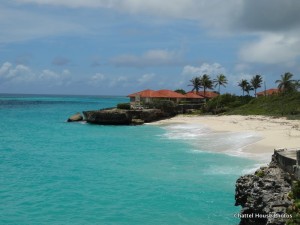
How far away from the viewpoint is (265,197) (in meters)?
11.5

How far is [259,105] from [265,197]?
5576cm

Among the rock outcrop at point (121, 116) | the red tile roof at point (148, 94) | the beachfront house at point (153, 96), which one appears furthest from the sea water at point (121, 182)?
the red tile roof at point (148, 94)

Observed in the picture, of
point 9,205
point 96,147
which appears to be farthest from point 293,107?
point 9,205

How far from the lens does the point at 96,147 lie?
37.0m

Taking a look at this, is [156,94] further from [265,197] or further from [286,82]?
[265,197]

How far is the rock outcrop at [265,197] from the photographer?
34.5 ft

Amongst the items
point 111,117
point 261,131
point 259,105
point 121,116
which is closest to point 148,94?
point 121,116

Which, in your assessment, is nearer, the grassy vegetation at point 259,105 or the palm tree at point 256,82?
the grassy vegetation at point 259,105

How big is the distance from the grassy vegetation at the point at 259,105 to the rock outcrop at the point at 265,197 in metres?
39.9

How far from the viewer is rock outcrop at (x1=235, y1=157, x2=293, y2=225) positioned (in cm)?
1050

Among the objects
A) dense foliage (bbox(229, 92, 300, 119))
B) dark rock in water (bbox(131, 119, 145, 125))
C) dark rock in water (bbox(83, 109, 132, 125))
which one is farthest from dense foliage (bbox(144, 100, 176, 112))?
dense foliage (bbox(229, 92, 300, 119))

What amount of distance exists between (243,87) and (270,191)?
85.7m

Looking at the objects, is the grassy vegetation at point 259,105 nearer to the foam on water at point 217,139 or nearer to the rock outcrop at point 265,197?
the foam on water at point 217,139

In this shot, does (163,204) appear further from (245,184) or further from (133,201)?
(245,184)
